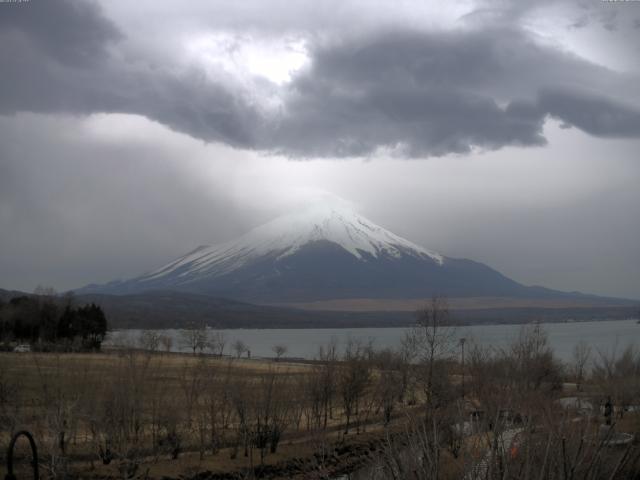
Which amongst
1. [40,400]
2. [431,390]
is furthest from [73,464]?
[431,390]

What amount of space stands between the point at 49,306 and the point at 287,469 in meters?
74.0

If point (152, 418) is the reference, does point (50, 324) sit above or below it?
above

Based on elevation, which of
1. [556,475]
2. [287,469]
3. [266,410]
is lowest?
[287,469]

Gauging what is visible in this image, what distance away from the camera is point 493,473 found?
10836 millimetres

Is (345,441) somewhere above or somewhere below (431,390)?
below

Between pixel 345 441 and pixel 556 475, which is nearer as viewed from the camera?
pixel 556 475

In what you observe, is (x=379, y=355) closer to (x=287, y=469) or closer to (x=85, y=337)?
(x=287, y=469)

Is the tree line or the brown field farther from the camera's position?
the tree line

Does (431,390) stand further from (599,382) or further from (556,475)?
(556,475)

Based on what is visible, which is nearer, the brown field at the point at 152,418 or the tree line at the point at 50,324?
the brown field at the point at 152,418

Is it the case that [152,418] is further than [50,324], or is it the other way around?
[50,324]

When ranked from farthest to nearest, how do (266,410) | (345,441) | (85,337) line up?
(85,337) < (345,441) < (266,410)

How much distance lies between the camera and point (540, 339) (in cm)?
4997

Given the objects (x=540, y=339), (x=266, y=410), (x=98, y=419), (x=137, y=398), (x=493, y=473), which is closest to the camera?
(x=493, y=473)
